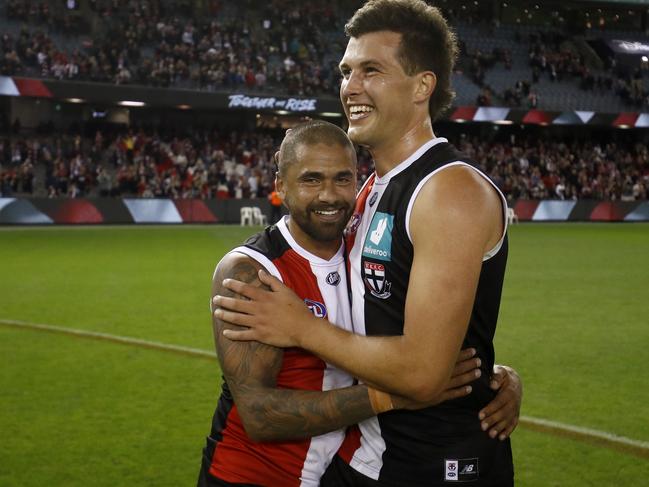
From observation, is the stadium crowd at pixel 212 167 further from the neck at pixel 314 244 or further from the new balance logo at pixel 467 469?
the new balance logo at pixel 467 469

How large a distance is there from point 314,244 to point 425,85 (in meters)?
0.72

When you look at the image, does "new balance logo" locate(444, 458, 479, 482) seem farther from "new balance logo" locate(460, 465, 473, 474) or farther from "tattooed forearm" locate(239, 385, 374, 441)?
"tattooed forearm" locate(239, 385, 374, 441)

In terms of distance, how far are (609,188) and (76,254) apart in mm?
28617

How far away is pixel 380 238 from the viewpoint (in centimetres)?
294

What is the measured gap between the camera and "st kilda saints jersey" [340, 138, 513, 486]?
9.52ft

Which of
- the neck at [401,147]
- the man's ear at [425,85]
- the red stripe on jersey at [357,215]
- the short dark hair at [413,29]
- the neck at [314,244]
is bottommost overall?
the neck at [314,244]

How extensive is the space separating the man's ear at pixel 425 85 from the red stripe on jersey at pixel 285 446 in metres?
0.75

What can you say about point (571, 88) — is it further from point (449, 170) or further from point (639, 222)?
point (449, 170)

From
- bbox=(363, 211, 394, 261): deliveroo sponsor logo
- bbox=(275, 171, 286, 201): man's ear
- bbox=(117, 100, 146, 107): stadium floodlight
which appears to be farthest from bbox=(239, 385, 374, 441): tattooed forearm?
bbox=(117, 100, 146, 107): stadium floodlight

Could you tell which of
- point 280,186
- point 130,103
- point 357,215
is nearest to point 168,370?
point 280,186

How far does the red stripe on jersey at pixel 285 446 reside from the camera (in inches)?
126

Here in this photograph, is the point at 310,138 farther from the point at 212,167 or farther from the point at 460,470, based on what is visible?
the point at 212,167

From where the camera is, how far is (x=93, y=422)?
6.55 m

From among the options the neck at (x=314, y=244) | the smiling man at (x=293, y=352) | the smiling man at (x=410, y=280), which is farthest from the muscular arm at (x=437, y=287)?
the neck at (x=314, y=244)
